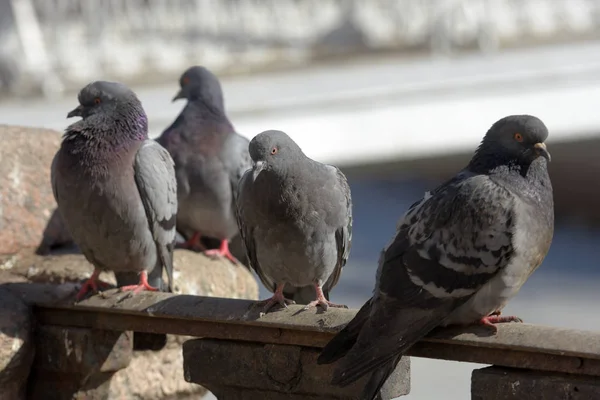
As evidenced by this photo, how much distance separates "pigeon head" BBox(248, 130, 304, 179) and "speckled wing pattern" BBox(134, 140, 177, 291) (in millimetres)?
932

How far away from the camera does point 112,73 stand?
15.8 m

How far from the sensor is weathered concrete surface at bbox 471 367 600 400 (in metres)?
4.27

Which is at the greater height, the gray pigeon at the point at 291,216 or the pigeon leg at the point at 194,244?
the gray pigeon at the point at 291,216

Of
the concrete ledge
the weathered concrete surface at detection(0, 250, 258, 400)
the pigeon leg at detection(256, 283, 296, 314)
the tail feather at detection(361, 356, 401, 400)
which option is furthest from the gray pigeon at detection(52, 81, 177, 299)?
the tail feather at detection(361, 356, 401, 400)

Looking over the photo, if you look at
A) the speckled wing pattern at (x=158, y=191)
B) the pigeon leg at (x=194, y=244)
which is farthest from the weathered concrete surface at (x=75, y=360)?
the pigeon leg at (x=194, y=244)

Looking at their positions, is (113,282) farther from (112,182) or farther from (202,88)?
(202,88)

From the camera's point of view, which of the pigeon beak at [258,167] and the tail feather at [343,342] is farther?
the pigeon beak at [258,167]

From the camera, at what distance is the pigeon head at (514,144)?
4.72m

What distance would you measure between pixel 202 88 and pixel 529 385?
4149 millimetres

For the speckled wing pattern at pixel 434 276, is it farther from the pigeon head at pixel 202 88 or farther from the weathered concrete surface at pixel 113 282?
the pigeon head at pixel 202 88

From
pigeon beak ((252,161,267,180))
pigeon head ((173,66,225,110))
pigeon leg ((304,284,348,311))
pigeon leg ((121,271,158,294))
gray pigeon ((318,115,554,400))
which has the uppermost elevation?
pigeon head ((173,66,225,110))

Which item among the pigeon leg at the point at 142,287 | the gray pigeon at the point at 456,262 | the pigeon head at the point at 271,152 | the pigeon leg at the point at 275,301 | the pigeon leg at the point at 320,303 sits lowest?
the pigeon leg at the point at 142,287

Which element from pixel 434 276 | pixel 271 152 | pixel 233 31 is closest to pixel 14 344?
pixel 271 152

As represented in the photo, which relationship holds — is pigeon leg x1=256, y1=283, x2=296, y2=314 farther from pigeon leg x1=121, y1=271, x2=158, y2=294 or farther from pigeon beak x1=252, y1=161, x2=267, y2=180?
pigeon leg x1=121, y1=271, x2=158, y2=294
